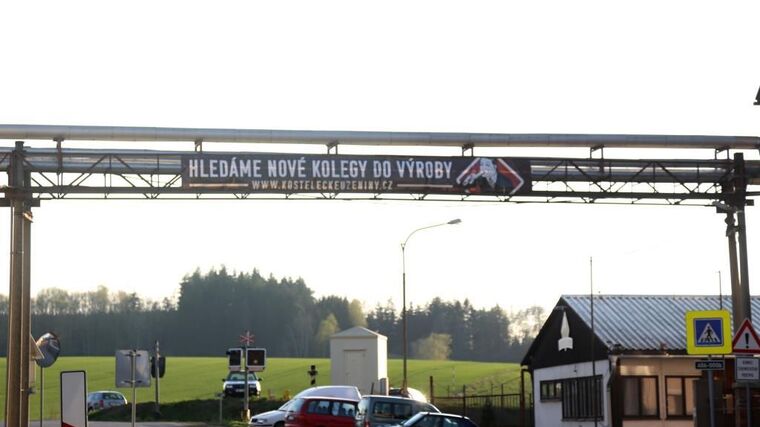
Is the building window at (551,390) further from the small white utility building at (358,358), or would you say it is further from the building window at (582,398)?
the small white utility building at (358,358)

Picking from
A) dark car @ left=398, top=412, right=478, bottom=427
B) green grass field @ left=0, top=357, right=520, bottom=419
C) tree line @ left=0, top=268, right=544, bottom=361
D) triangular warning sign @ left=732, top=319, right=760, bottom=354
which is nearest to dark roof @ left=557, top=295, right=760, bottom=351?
dark car @ left=398, top=412, right=478, bottom=427

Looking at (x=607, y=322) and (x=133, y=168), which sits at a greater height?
(x=133, y=168)

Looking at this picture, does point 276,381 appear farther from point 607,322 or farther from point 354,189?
point 354,189

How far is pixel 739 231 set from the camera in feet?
115

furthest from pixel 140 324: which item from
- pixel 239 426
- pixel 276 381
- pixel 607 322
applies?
pixel 607 322

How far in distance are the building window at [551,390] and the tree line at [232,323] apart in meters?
97.9

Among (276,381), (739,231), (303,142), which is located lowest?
(276,381)

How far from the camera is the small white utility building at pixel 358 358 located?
6198 cm

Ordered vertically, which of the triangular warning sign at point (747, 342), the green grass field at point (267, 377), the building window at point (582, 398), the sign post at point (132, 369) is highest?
the triangular warning sign at point (747, 342)

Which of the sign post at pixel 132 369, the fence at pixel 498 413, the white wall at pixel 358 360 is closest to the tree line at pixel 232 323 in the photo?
the white wall at pixel 358 360

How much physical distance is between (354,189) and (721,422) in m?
10.9

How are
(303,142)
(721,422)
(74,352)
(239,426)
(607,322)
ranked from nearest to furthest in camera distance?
(721,422), (303,142), (607,322), (239,426), (74,352)

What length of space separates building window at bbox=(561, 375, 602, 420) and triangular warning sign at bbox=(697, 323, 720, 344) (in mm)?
16660

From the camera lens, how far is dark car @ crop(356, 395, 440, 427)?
3231cm
